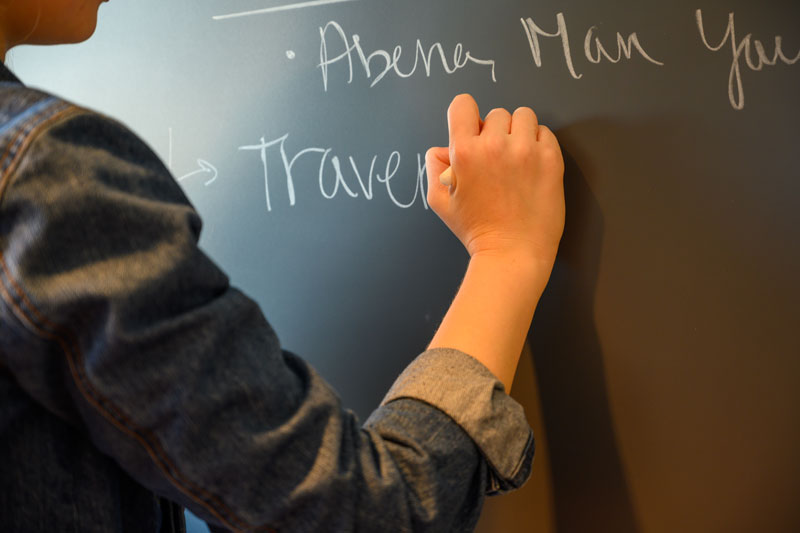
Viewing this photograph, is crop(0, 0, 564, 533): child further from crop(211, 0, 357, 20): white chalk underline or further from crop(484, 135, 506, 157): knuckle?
crop(211, 0, 357, 20): white chalk underline

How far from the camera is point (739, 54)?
607 millimetres

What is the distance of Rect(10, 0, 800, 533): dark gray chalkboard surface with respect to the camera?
62cm

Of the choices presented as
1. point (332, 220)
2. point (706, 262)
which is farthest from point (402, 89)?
A: point (706, 262)

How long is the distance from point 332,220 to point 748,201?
465 mm

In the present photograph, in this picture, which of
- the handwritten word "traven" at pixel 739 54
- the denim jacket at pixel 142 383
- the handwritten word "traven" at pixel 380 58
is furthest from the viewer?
the handwritten word "traven" at pixel 380 58

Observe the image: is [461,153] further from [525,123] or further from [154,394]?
[154,394]

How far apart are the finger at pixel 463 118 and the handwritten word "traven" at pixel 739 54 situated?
23 cm

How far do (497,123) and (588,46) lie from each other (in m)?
0.12

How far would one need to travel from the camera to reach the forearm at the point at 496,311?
1.80 ft

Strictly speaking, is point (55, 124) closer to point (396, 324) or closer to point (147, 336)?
point (147, 336)

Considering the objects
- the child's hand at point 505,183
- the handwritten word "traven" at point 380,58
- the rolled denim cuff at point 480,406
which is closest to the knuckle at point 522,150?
the child's hand at point 505,183

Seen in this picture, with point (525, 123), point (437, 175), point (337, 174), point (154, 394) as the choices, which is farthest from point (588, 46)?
point (154, 394)

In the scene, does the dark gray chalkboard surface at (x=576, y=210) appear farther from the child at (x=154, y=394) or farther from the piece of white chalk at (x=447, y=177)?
the child at (x=154, y=394)

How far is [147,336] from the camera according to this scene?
34 centimetres
